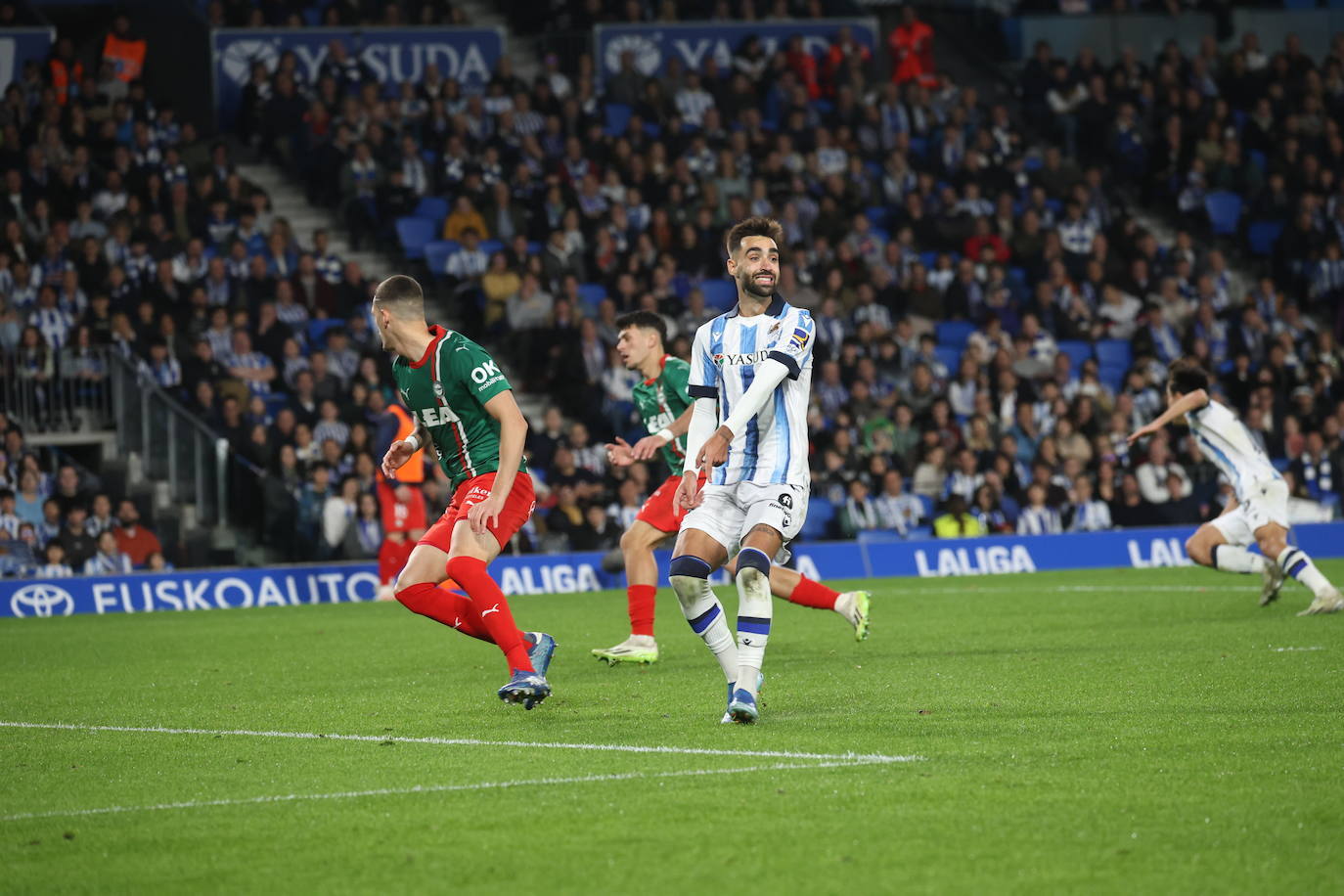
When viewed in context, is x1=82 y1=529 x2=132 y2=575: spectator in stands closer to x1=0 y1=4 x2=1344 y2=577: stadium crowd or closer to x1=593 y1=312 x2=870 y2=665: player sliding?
x1=0 y1=4 x2=1344 y2=577: stadium crowd

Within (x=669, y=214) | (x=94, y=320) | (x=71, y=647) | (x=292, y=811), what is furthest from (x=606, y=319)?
(x=292, y=811)

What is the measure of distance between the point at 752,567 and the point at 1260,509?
7.73 meters

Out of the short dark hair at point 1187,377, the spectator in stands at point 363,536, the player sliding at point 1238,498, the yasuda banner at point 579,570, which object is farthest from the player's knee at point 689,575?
the spectator in stands at point 363,536

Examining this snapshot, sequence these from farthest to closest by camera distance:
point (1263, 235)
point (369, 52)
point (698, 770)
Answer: point (1263, 235)
point (369, 52)
point (698, 770)

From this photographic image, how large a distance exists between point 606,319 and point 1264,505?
10641mm

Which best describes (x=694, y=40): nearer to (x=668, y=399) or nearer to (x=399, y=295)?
(x=668, y=399)

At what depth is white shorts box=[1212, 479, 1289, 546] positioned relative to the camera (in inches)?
586

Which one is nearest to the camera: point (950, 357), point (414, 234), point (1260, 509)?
point (1260, 509)

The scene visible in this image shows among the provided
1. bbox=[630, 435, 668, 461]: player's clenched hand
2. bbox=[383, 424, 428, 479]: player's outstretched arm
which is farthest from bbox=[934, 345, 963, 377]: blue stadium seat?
bbox=[383, 424, 428, 479]: player's outstretched arm

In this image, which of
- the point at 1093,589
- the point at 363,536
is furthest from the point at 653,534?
the point at 363,536

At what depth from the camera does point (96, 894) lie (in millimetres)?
5383

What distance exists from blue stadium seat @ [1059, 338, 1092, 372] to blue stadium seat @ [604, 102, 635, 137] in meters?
7.11

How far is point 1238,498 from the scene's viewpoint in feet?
49.7

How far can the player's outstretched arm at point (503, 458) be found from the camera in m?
8.93
